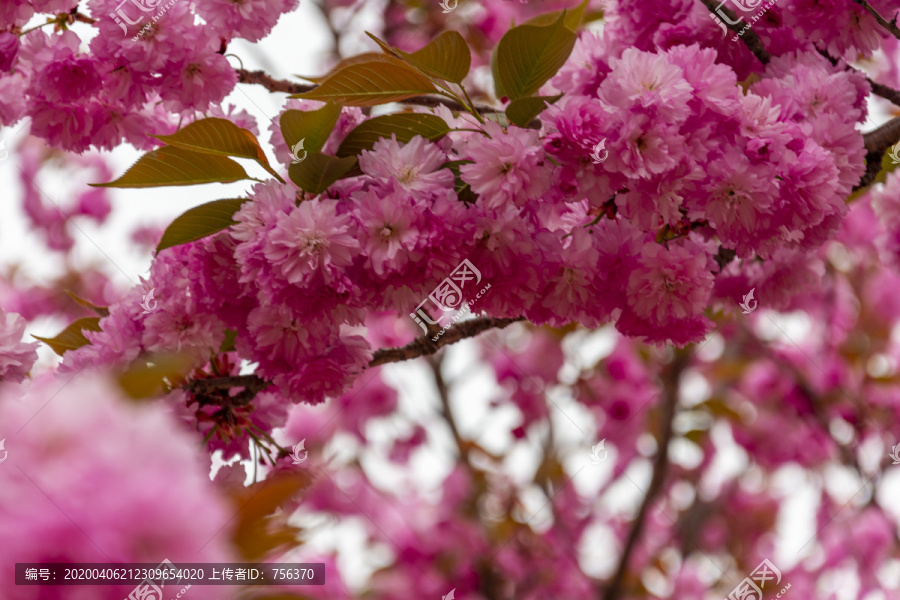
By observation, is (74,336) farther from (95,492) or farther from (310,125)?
(95,492)

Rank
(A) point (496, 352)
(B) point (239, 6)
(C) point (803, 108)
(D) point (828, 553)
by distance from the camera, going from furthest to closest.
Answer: (D) point (828, 553)
(A) point (496, 352)
(B) point (239, 6)
(C) point (803, 108)

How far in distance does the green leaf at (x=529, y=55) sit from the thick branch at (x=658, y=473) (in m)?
1.71

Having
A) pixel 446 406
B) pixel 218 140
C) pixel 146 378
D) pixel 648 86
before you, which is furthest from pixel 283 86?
pixel 446 406

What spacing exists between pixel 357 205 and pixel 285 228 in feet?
0.32

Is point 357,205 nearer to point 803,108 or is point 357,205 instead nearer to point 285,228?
point 285,228

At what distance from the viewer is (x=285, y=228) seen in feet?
3.03

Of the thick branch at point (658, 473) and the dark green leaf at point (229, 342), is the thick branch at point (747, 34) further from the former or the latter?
the thick branch at point (658, 473)

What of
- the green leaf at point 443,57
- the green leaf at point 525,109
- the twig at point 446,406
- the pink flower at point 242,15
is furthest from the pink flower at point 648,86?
the twig at point 446,406

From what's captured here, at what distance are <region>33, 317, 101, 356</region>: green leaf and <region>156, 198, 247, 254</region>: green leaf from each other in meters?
0.27

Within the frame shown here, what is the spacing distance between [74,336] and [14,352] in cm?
12

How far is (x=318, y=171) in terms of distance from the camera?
0.97 meters

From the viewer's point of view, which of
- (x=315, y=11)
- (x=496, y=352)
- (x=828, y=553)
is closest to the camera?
(x=315, y=11)

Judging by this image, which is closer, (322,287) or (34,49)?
(322,287)

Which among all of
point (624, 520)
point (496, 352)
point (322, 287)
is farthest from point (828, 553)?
point (322, 287)
